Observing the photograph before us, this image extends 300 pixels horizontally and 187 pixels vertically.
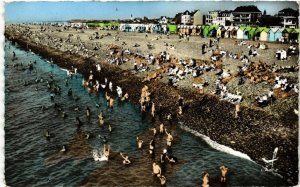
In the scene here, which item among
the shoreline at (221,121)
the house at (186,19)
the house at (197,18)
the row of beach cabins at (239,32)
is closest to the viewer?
the shoreline at (221,121)

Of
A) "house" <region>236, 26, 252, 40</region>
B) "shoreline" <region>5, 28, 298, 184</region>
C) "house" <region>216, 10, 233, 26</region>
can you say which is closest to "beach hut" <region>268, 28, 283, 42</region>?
"house" <region>236, 26, 252, 40</region>

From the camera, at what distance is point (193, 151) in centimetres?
2498

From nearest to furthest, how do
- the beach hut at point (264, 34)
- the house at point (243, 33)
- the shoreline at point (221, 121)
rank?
the shoreline at point (221, 121) → the beach hut at point (264, 34) → the house at point (243, 33)

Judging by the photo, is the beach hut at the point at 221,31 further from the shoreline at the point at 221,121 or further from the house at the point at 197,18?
the shoreline at the point at 221,121

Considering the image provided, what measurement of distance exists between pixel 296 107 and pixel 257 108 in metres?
3.05

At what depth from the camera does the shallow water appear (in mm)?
21953

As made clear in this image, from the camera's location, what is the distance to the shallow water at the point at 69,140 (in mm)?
21953

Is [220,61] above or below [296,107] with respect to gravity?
above

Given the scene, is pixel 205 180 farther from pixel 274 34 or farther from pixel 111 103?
pixel 274 34

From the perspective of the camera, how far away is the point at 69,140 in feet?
90.8

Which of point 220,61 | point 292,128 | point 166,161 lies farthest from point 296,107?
point 220,61

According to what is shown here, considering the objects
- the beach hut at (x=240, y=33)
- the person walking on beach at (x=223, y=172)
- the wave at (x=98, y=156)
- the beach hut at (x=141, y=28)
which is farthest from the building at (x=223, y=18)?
the person walking on beach at (x=223, y=172)

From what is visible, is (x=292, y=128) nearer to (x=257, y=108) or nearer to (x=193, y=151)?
(x=257, y=108)

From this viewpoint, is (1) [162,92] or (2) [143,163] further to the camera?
(1) [162,92]
